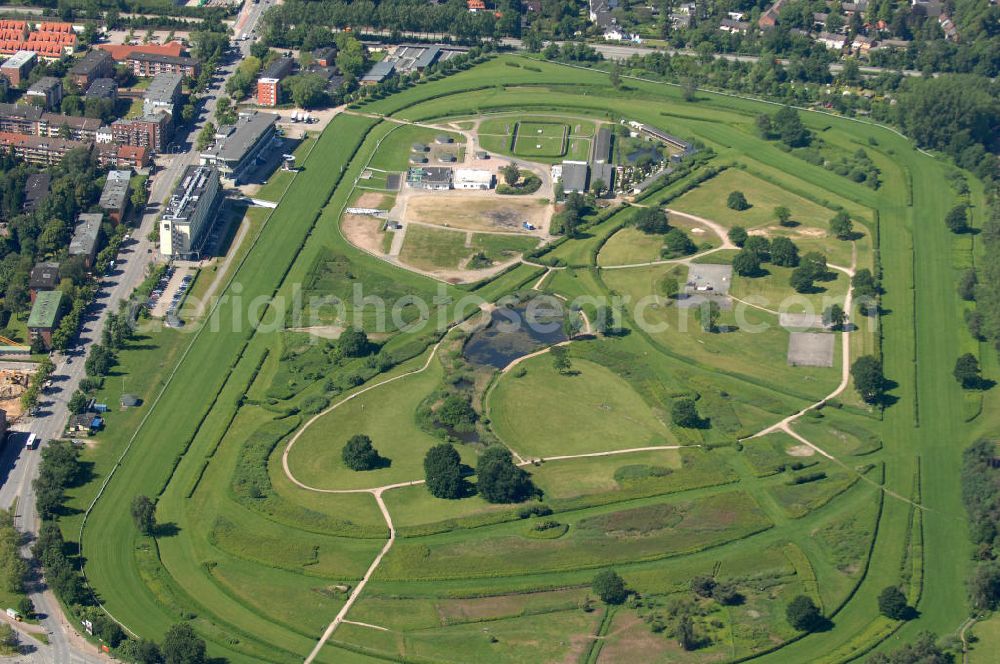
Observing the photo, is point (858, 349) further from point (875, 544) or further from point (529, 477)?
point (529, 477)

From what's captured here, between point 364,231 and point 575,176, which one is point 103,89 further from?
point 575,176

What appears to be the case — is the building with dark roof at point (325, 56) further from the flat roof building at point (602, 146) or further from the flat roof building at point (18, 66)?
the flat roof building at point (602, 146)

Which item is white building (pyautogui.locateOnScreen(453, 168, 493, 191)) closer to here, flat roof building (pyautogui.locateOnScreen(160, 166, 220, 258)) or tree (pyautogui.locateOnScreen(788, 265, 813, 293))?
flat roof building (pyautogui.locateOnScreen(160, 166, 220, 258))

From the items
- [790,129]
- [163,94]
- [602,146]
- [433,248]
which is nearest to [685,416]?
[433,248]

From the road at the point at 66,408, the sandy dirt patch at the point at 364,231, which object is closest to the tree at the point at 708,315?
the sandy dirt patch at the point at 364,231

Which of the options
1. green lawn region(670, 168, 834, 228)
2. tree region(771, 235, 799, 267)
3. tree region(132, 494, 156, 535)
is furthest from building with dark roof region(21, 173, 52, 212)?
tree region(771, 235, 799, 267)
